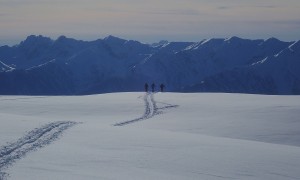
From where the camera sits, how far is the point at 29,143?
15805mm

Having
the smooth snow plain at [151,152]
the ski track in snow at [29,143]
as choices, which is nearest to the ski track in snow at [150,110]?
the smooth snow plain at [151,152]

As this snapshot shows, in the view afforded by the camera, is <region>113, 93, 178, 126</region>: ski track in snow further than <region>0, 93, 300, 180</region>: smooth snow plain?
Yes

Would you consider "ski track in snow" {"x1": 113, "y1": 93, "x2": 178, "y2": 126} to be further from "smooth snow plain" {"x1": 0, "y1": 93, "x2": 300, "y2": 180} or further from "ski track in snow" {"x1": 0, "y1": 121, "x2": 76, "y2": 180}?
"ski track in snow" {"x1": 0, "y1": 121, "x2": 76, "y2": 180}

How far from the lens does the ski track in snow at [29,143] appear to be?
12.8 metres

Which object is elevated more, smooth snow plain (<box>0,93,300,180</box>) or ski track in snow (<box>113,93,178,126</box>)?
ski track in snow (<box>113,93,178,126</box>)

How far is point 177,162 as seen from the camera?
13617mm

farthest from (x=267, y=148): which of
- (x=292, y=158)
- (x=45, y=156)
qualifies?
(x=45, y=156)

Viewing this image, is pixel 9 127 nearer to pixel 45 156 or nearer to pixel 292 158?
pixel 45 156

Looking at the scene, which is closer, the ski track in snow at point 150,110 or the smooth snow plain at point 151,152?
the smooth snow plain at point 151,152

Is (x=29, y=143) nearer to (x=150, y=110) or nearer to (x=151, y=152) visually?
(x=151, y=152)

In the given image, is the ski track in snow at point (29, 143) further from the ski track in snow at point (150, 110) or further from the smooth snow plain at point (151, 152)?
the ski track in snow at point (150, 110)

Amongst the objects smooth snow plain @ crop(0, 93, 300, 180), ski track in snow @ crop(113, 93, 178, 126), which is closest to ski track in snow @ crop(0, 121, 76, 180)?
smooth snow plain @ crop(0, 93, 300, 180)

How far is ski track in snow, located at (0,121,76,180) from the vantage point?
12.8m

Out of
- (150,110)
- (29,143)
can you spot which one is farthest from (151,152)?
(150,110)
